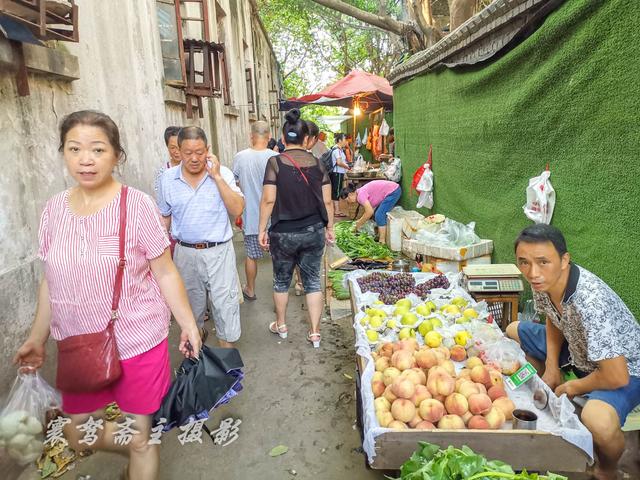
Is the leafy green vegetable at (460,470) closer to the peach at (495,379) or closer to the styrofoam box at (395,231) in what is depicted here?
the peach at (495,379)

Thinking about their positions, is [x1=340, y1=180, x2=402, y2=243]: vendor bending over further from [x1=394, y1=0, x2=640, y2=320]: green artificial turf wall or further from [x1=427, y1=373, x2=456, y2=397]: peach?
[x1=427, y1=373, x2=456, y2=397]: peach

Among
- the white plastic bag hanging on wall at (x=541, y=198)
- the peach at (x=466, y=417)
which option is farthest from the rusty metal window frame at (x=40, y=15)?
the white plastic bag hanging on wall at (x=541, y=198)

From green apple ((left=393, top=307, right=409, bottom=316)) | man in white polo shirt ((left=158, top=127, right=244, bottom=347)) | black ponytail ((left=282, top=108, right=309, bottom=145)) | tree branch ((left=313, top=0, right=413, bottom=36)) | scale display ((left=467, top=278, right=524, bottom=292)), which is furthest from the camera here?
tree branch ((left=313, top=0, right=413, bottom=36))

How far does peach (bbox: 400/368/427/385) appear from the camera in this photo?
2.52m

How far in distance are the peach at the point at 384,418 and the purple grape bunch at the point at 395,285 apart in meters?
1.63

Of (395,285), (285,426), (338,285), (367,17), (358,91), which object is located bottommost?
(285,426)

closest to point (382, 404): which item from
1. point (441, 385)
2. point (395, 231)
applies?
point (441, 385)

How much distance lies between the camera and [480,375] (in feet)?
8.54

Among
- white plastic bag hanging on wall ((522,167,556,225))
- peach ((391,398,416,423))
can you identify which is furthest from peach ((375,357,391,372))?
white plastic bag hanging on wall ((522,167,556,225))

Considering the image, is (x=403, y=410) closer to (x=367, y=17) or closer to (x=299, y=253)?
(x=299, y=253)

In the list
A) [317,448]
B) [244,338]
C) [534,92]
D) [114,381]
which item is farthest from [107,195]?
[534,92]

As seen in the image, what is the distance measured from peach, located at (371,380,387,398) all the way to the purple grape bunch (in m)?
1.36

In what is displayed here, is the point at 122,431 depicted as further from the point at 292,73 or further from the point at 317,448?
the point at 292,73

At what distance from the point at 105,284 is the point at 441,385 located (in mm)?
1794
